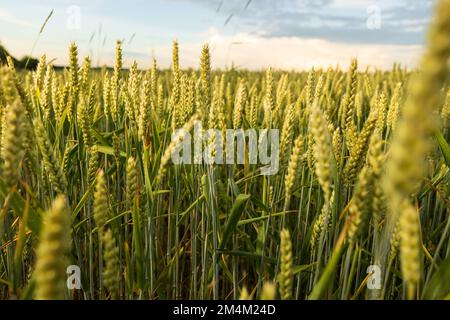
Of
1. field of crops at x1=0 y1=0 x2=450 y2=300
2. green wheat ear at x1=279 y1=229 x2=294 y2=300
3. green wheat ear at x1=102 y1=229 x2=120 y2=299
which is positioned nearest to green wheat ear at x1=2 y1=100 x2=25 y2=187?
field of crops at x1=0 y1=0 x2=450 y2=300

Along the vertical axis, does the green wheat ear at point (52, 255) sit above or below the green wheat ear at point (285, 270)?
above

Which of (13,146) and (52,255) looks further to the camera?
(13,146)

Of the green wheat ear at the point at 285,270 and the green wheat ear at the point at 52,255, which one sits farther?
the green wheat ear at the point at 285,270

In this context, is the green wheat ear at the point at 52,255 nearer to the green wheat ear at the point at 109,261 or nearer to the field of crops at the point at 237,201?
the field of crops at the point at 237,201

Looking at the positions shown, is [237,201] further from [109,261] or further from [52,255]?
[52,255]

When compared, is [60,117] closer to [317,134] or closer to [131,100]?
[131,100]

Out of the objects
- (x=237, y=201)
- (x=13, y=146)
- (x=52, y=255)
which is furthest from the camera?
(x=237, y=201)

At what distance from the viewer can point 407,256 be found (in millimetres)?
528

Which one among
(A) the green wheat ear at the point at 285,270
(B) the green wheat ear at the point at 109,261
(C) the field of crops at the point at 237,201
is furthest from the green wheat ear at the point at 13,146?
(A) the green wheat ear at the point at 285,270

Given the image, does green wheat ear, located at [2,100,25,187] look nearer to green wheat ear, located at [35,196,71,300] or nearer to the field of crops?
the field of crops

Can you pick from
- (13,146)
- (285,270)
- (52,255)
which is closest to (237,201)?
(285,270)

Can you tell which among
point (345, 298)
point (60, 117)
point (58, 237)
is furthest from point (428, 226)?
point (58, 237)

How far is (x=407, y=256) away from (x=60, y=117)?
117cm

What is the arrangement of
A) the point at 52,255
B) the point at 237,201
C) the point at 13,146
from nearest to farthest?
the point at 52,255, the point at 13,146, the point at 237,201
